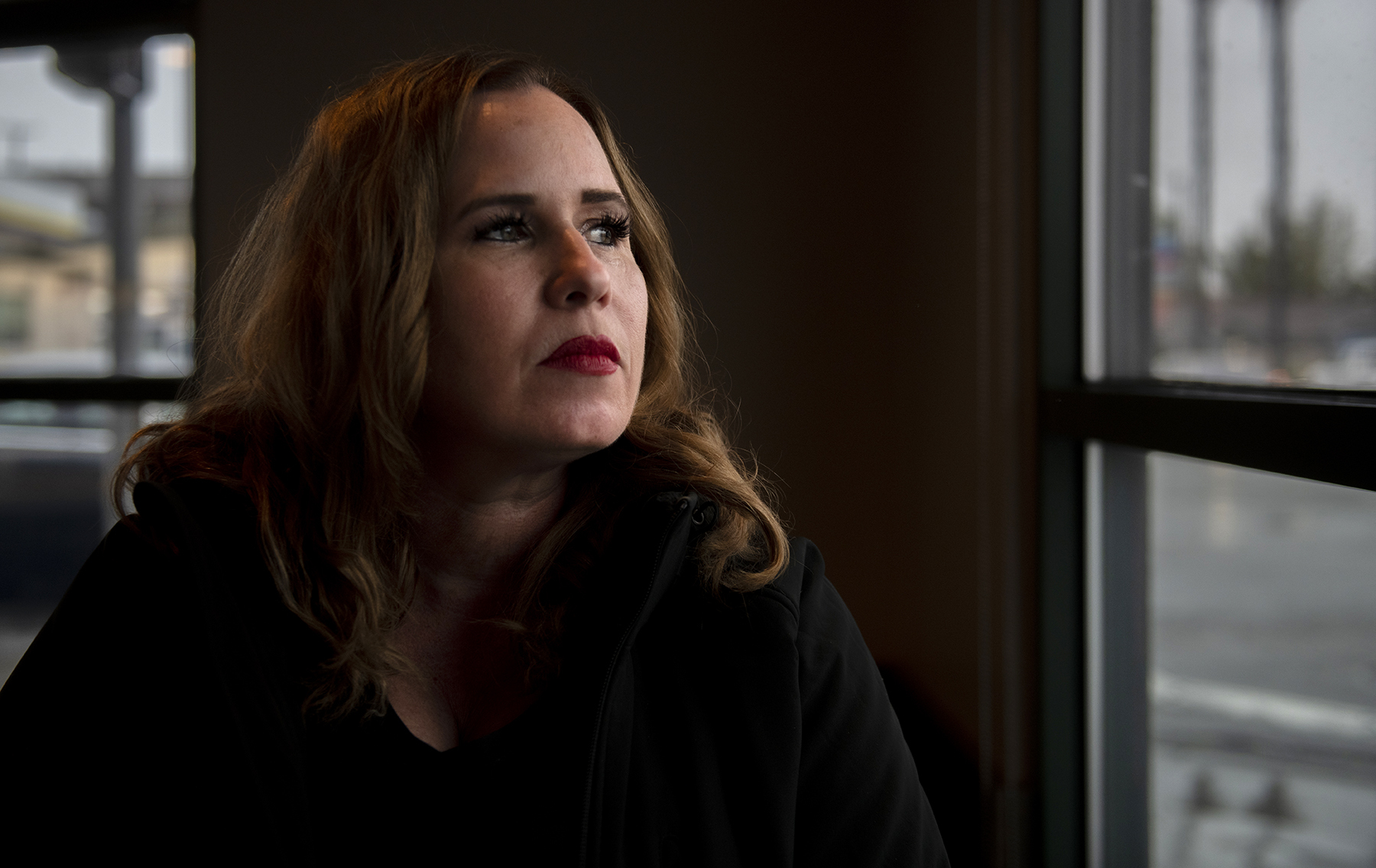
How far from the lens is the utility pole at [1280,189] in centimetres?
108

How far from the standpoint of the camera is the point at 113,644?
2.92 feet

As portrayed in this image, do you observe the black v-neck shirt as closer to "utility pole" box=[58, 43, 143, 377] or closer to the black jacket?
the black jacket

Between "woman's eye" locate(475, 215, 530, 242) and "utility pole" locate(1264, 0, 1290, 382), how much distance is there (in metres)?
0.88

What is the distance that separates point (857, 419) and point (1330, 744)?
4.06 feet

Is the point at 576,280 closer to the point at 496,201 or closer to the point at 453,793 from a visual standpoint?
the point at 496,201

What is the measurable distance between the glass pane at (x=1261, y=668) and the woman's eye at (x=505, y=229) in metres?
0.90

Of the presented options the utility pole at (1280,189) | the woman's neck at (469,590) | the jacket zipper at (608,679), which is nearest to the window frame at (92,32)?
the woman's neck at (469,590)

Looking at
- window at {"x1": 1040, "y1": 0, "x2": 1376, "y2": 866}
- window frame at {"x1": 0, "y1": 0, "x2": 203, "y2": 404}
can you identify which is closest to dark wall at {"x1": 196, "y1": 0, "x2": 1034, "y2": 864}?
window at {"x1": 1040, "y1": 0, "x2": 1376, "y2": 866}

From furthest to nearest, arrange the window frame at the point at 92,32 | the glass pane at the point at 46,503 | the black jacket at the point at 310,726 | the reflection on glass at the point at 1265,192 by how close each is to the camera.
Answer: the glass pane at the point at 46,503 → the window frame at the point at 92,32 → the reflection on glass at the point at 1265,192 → the black jacket at the point at 310,726

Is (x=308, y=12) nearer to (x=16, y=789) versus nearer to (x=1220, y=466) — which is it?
(x=16, y=789)

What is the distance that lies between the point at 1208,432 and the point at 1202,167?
42cm

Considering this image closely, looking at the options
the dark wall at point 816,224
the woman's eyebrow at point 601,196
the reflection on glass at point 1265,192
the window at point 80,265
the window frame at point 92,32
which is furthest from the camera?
the window at point 80,265

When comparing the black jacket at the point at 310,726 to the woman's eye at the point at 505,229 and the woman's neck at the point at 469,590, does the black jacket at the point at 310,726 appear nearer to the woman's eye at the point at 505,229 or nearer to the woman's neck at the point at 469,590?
the woman's neck at the point at 469,590

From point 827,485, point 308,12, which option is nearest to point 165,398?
point 308,12
